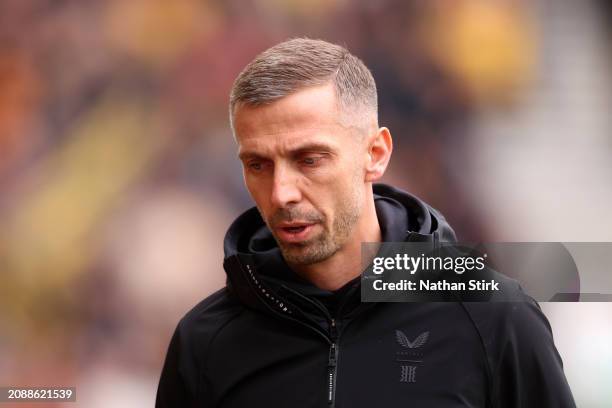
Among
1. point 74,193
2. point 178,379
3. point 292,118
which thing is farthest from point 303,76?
point 74,193

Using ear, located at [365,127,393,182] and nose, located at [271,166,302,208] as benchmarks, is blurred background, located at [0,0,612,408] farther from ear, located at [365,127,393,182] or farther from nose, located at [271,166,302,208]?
nose, located at [271,166,302,208]

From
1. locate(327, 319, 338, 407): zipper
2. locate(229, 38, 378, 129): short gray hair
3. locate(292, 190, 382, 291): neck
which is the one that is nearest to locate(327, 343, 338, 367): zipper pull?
locate(327, 319, 338, 407): zipper

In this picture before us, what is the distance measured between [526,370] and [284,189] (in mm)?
482

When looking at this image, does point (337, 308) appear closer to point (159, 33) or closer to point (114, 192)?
point (114, 192)

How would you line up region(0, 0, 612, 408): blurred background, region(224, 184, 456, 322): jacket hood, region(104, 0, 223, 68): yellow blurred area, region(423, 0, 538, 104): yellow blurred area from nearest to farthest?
region(224, 184, 456, 322): jacket hood
region(0, 0, 612, 408): blurred background
region(423, 0, 538, 104): yellow blurred area
region(104, 0, 223, 68): yellow blurred area

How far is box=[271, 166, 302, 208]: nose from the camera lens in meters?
1.45

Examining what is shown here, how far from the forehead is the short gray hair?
0.01 metres

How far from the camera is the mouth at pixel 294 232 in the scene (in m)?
1.48

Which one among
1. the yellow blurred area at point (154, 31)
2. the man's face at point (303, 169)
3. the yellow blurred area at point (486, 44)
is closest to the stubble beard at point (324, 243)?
the man's face at point (303, 169)

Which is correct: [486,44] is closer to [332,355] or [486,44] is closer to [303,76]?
[303,76]

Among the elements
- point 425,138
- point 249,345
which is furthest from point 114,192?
point 249,345

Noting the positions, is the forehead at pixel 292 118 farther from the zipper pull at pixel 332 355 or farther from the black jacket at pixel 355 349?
the zipper pull at pixel 332 355

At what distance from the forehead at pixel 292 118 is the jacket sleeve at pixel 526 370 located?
1.44ft

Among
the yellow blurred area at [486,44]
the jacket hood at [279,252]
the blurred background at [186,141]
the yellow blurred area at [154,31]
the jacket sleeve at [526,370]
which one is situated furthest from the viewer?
the yellow blurred area at [154,31]
